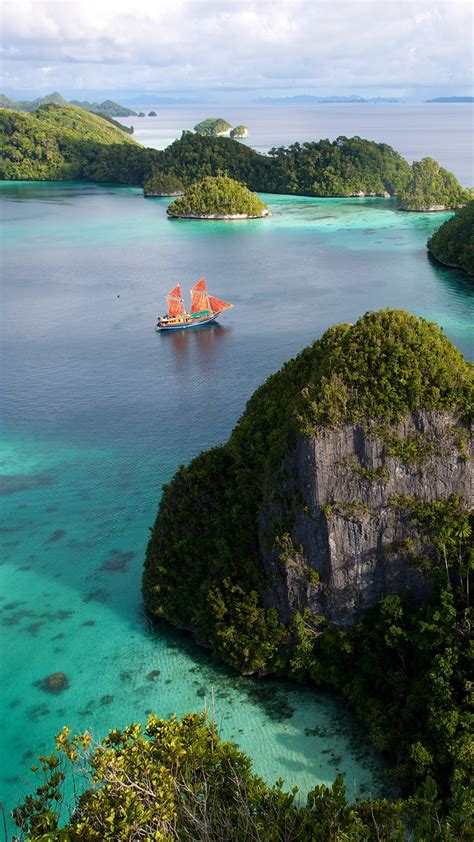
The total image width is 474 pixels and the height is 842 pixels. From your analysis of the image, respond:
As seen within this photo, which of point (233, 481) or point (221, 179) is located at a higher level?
point (221, 179)

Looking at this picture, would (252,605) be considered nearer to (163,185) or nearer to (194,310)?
(194,310)

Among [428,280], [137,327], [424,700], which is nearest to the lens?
[424,700]

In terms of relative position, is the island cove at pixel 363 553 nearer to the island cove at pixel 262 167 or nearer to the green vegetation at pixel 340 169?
the island cove at pixel 262 167

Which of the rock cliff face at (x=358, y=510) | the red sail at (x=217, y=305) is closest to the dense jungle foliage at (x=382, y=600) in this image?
the rock cliff face at (x=358, y=510)

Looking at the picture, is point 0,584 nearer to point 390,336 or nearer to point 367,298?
point 390,336

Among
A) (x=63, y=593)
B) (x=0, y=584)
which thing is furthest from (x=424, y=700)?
(x=0, y=584)

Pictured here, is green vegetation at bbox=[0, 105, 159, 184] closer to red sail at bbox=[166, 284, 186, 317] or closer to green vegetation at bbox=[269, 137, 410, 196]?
green vegetation at bbox=[269, 137, 410, 196]
